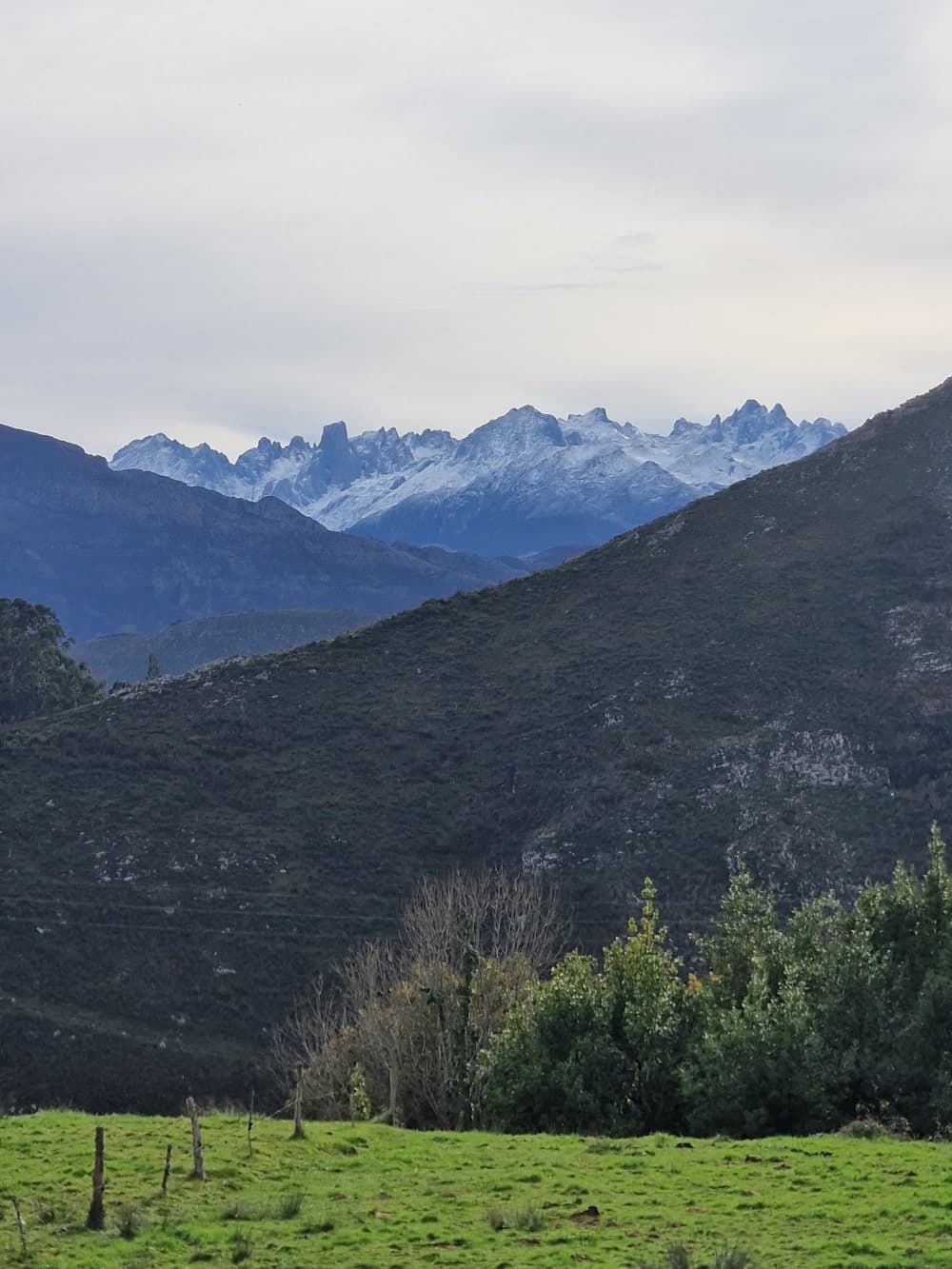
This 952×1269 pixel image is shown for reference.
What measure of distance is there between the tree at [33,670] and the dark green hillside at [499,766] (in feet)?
48.2

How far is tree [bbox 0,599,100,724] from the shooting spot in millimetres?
98438

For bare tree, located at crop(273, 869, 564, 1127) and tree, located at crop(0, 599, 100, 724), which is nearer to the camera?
bare tree, located at crop(273, 869, 564, 1127)

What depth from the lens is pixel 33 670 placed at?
330ft

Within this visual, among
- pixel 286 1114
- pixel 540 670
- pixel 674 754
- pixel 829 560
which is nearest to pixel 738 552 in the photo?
pixel 829 560

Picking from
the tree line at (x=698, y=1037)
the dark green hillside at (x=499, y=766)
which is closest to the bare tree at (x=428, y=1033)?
the tree line at (x=698, y=1037)

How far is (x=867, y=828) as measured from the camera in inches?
2616

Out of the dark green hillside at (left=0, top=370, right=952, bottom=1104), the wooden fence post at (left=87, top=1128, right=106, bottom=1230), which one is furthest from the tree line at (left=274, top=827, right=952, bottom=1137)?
the dark green hillside at (left=0, top=370, right=952, bottom=1104)

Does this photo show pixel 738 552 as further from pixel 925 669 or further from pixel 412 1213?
pixel 412 1213

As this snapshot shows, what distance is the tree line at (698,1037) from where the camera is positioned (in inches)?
1208

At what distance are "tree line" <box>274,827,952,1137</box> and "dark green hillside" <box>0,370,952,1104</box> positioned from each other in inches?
625

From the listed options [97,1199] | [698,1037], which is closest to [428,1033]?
[698,1037]

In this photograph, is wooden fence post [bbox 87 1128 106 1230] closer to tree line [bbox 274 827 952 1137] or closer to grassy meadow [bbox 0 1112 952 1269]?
grassy meadow [bbox 0 1112 952 1269]

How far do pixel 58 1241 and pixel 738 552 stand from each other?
76.5 metres

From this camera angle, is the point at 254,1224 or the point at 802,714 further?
the point at 802,714
